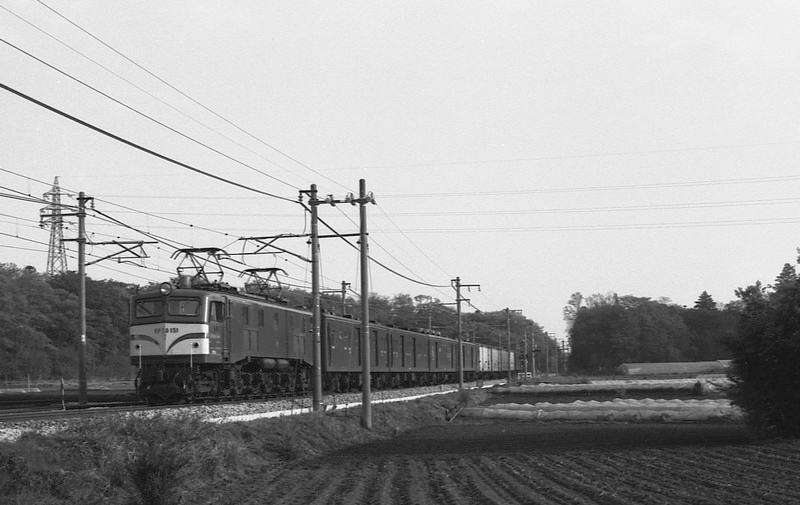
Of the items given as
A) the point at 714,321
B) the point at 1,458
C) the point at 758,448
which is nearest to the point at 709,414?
the point at 758,448

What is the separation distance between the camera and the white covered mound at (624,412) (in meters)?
31.1

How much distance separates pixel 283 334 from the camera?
34656 millimetres

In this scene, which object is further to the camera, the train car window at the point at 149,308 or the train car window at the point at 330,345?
the train car window at the point at 330,345

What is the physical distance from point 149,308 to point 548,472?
1536 cm

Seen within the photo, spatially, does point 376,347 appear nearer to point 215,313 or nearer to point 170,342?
point 215,313

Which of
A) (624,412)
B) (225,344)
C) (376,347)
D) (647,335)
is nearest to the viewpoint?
(225,344)

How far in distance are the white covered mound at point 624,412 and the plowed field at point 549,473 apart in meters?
5.14

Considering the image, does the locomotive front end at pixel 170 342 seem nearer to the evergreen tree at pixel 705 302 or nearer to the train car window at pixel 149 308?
the train car window at pixel 149 308

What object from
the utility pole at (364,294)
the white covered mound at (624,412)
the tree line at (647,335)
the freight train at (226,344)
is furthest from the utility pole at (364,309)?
the tree line at (647,335)

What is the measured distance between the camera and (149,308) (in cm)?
2805

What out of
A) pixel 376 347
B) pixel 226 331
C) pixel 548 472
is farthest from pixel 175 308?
pixel 376 347

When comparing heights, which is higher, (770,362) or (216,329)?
(216,329)

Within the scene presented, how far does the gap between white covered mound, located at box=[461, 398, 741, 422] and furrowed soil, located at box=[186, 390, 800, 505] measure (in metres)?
4.76

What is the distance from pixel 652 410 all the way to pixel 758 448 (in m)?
14.3
